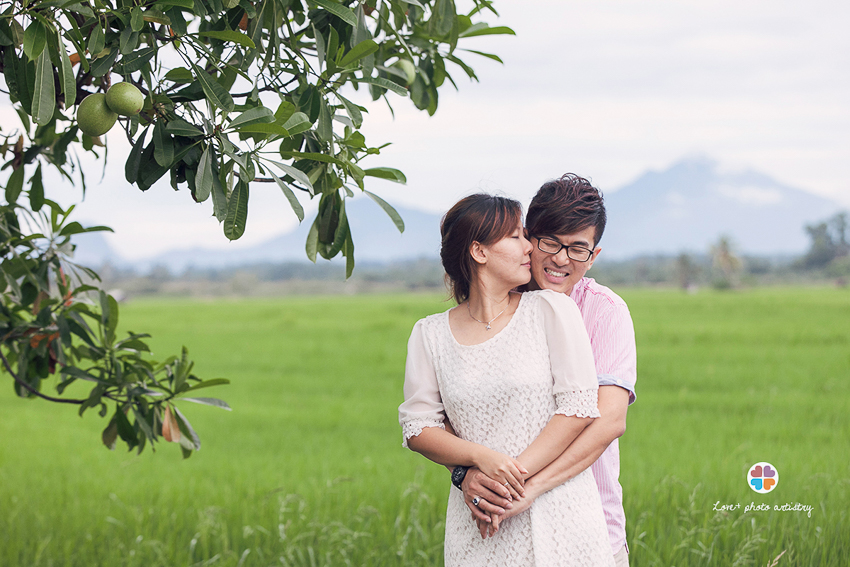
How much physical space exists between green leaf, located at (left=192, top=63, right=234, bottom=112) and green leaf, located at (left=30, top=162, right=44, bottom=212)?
3.81ft

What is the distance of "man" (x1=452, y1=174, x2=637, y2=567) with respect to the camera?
1.48 m

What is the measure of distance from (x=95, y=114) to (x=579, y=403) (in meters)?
1.10

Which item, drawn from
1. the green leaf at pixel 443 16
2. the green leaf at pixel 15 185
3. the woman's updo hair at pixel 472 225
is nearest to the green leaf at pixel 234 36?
the woman's updo hair at pixel 472 225

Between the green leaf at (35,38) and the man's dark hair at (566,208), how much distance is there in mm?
1040

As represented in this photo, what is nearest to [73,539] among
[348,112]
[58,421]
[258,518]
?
[258,518]

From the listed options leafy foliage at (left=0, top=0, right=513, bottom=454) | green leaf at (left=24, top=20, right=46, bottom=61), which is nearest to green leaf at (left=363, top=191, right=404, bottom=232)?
leafy foliage at (left=0, top=0, right=513, bottom=454)

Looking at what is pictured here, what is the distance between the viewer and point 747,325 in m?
14.7

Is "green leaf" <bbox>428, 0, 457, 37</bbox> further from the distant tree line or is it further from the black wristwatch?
the distant tree line

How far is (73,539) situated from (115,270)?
2635 inches

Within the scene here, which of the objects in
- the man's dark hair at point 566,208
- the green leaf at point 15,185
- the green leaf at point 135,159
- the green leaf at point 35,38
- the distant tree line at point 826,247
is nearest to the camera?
the green leaf at point 35,38

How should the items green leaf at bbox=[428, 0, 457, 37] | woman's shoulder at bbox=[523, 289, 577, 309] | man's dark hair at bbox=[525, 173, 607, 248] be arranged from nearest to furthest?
woman's shoulder at bbox=[523, 289, 577, 309] → man's dark hair at bbox=[525, 173, 607, 248] → green leaf at bbox=[428, 0, 457, 37]

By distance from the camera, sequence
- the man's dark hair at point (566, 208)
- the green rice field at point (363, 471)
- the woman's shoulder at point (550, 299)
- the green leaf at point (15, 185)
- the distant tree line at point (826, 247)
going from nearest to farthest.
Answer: the woman's shoulder at point (550, 299), the man's dark hair at point (566, 208), the green leaf at point (15, 185), the green rice field at point (363, 471), the distant tree line at point (826, 247)

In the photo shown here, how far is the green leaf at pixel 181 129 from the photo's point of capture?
4.43 feet

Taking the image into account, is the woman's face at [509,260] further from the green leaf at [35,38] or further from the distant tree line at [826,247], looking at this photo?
the distant tree line at [826,247]
